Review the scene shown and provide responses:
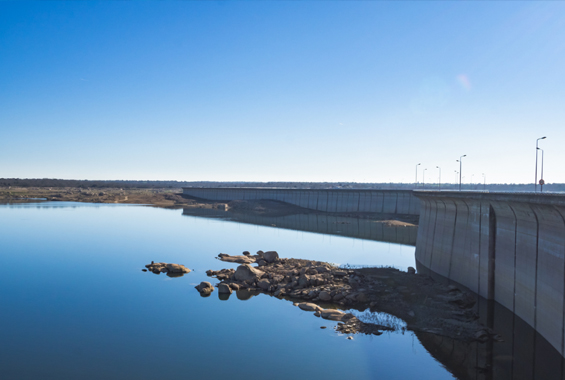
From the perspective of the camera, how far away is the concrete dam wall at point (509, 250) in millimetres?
16734

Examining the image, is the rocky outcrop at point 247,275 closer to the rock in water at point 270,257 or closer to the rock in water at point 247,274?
the rock in water at point 247,274

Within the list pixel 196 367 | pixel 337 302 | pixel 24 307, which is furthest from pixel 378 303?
pixel 24 307

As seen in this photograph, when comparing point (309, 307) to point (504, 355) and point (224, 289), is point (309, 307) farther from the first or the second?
point (504, 355)

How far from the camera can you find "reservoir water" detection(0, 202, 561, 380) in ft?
54.2

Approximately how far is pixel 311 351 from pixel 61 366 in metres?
10.5

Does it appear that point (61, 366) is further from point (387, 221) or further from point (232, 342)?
point (387, 221)

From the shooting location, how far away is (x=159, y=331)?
20.5 m

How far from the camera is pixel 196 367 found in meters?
16.7

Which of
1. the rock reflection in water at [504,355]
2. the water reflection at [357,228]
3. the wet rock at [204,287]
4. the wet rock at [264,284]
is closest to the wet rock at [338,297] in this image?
the wet rock at [264,284]

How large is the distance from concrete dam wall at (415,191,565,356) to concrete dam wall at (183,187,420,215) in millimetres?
38929

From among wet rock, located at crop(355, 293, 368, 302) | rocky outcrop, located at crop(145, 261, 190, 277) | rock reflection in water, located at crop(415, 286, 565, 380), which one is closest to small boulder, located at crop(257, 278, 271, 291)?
wet rock, located at crop(355, 293, 368, 302)

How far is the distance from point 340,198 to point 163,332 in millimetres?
73573

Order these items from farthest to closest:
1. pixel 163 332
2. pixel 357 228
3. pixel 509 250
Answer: pixel 357 228
pixel 509 250
pixel 163 332

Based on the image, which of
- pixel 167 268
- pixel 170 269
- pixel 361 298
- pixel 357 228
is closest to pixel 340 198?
pixel 357 228
